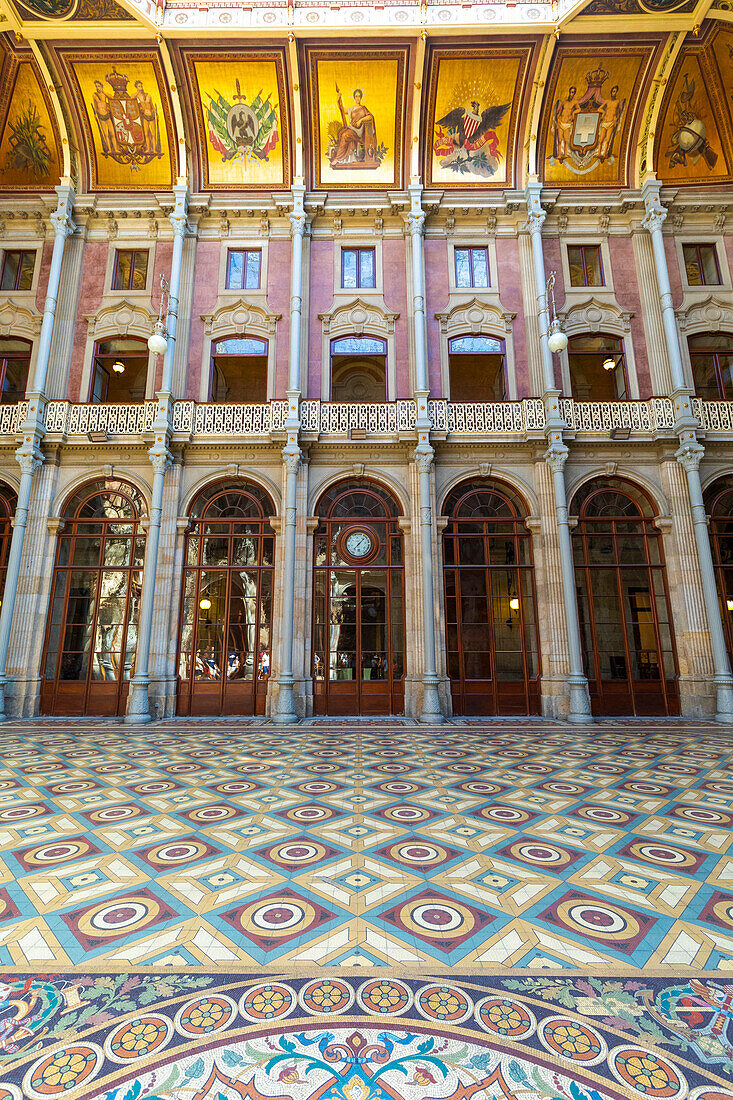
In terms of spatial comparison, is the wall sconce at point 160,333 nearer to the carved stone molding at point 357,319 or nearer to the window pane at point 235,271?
the window pane at point 235,271

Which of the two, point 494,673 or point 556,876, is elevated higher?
point 494,673

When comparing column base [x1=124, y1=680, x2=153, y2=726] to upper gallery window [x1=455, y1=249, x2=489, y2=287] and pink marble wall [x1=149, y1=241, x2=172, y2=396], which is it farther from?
upper gallery window [x1=455, y1=249, x2=489, y2=287]

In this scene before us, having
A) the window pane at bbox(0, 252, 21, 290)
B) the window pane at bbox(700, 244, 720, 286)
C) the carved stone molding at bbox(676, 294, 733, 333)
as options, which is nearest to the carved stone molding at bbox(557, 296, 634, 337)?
the carved stone molding at bbox(676, 294, 733, 333)

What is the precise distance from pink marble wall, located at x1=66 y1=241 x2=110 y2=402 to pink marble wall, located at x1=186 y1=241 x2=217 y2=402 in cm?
238

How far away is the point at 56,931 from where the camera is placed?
2.79 m

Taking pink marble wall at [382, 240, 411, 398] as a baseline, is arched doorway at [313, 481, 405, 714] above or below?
below

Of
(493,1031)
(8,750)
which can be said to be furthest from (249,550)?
(493,1031)

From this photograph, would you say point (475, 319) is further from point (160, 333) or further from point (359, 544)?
point (160, 333)

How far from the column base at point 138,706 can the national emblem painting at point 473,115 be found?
1383 centimetres

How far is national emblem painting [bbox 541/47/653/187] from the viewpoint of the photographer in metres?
12.0

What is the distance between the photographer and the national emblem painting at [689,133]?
12.2m

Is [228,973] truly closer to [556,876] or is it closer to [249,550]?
[556,876]

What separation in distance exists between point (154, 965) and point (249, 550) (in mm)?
9442

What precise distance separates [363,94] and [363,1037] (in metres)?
16.5
